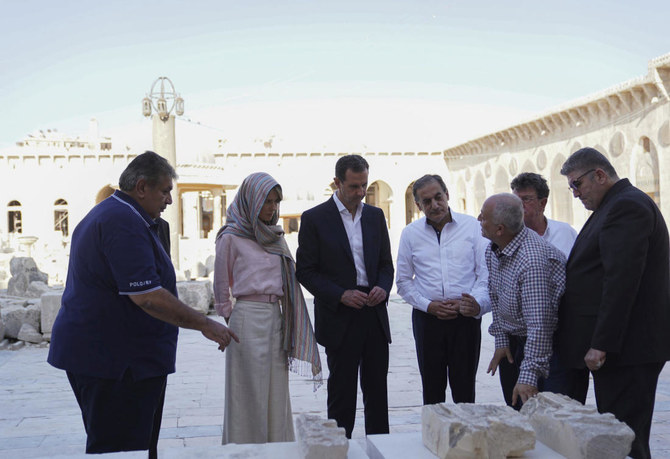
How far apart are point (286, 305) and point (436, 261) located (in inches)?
33.3

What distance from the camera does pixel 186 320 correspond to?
222 cm

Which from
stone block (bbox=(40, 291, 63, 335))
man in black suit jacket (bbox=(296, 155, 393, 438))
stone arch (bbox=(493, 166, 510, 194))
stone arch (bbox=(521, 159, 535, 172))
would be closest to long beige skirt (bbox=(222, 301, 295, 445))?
man in black suit jacket (bbox=(296, 155, 393, 438))

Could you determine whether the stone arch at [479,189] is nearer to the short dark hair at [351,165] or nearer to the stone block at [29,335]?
the stone block at [29,335]

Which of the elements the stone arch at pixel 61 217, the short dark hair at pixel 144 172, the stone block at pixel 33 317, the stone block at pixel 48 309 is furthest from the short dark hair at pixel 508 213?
the stone arch at pixel 61 217

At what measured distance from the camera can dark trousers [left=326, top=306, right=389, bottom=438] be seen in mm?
3020

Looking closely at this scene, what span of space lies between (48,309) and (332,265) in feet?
16.9

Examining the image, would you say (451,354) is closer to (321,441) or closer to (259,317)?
(259,317)

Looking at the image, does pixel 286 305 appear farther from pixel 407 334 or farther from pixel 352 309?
pixel 407 334

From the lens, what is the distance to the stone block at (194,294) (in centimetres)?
842

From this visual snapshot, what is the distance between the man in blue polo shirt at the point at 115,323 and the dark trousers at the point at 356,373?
929 mm

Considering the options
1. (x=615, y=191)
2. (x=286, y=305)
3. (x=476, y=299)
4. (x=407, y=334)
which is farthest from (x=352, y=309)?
(x=407, y=334)

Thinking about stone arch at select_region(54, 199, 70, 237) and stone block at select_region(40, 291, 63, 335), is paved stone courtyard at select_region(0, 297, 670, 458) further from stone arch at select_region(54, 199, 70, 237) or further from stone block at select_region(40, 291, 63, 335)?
stone arch at select_region(54, 199, 70, 237)

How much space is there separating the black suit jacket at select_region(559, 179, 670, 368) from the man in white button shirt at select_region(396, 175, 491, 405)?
760mm

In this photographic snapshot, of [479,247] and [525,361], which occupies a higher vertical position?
[479,247]
